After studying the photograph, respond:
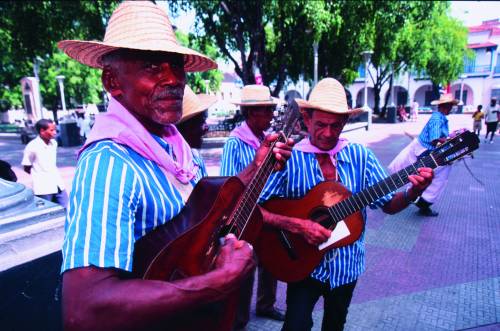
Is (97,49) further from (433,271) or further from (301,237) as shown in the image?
(433,271)

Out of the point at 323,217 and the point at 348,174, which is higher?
the point at 348,174

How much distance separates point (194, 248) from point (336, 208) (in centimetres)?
130

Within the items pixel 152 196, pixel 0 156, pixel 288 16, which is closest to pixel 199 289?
pixel 152 196

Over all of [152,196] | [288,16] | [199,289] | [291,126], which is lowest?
[199,289]

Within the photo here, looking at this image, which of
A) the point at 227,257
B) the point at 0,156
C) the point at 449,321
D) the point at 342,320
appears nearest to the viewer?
the point at 227,257

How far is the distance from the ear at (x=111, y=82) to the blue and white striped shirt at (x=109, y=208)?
27 centimetres

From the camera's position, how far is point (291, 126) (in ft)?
7.07

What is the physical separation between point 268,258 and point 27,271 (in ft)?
5.13

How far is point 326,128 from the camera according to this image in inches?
94.0

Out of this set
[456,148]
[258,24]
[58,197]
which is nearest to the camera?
[456,148]

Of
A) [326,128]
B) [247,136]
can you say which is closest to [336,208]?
[326,128]

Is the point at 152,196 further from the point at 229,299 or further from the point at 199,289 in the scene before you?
the point at 229,299

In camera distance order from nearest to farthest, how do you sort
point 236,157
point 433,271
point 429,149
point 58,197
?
point 236,157, point 433,271, point 58,197, point 429,149

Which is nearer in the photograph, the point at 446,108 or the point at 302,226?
the point at 302,226
